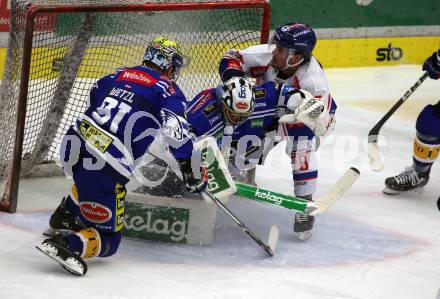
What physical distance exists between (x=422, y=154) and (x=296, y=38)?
1.30m

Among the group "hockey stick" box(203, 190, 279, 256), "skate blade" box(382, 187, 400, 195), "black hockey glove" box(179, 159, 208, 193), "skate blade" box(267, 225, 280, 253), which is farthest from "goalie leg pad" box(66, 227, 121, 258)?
"skate blade" box(382, 187, 400, 195)

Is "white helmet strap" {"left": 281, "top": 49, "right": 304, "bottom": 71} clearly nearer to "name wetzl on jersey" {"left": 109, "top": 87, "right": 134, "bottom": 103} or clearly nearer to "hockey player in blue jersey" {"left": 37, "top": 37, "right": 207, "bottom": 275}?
"hockey player in blue jersey" {"left": 37, "top": 37, "right": 207, "bottom": 275}

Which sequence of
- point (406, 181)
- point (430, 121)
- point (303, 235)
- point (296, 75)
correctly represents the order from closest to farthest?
1. point (303, 235)
2. point (296, 75)
3. point (430, 121)
4. point (406, 181)

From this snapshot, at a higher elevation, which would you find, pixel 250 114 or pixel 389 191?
pixel 250 114

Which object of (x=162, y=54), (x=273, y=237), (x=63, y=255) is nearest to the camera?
(x=63, y=255)

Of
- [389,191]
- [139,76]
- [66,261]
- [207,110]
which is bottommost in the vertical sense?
[389,191]

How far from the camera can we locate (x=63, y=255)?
381 cm

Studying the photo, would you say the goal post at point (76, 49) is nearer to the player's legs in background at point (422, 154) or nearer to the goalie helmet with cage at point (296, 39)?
the goalie helmet with cage at point (296, 39)

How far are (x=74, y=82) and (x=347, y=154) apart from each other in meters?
2.09

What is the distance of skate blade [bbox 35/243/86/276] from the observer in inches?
149

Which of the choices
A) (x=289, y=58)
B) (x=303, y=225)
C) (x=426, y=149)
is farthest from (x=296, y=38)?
(x=426, y=149)

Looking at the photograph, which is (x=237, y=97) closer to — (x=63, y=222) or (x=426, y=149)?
(x=63, y=222)

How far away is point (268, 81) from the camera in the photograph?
4.95 m

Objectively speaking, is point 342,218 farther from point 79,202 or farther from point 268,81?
point 79,202
